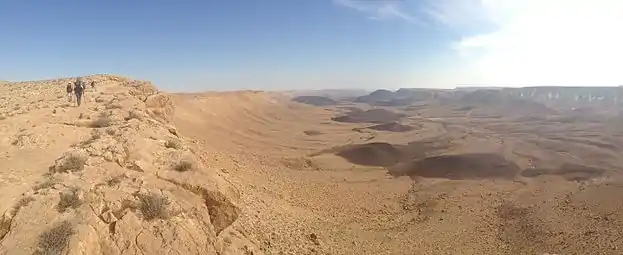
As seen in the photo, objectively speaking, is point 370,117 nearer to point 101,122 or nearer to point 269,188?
point 269,188

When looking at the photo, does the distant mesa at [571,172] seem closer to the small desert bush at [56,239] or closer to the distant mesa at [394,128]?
the distant mesa at [394,128]

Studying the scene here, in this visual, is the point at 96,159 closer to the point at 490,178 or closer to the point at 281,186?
the point at 281,186

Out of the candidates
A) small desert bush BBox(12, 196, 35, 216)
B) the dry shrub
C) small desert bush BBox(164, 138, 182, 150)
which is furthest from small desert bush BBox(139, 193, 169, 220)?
the dry shrub

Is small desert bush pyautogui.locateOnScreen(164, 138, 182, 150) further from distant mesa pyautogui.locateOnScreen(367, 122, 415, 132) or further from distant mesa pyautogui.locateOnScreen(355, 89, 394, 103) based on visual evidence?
distant mesa pyautogui.locateOnScreen(355, 89, 394, 103)

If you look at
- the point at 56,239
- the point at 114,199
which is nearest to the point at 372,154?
the point at 114,199

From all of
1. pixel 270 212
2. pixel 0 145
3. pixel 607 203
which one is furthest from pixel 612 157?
pixel 0 145

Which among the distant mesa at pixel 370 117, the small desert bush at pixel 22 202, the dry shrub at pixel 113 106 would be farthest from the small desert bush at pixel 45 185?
the distant mesa at pixel 370 117
